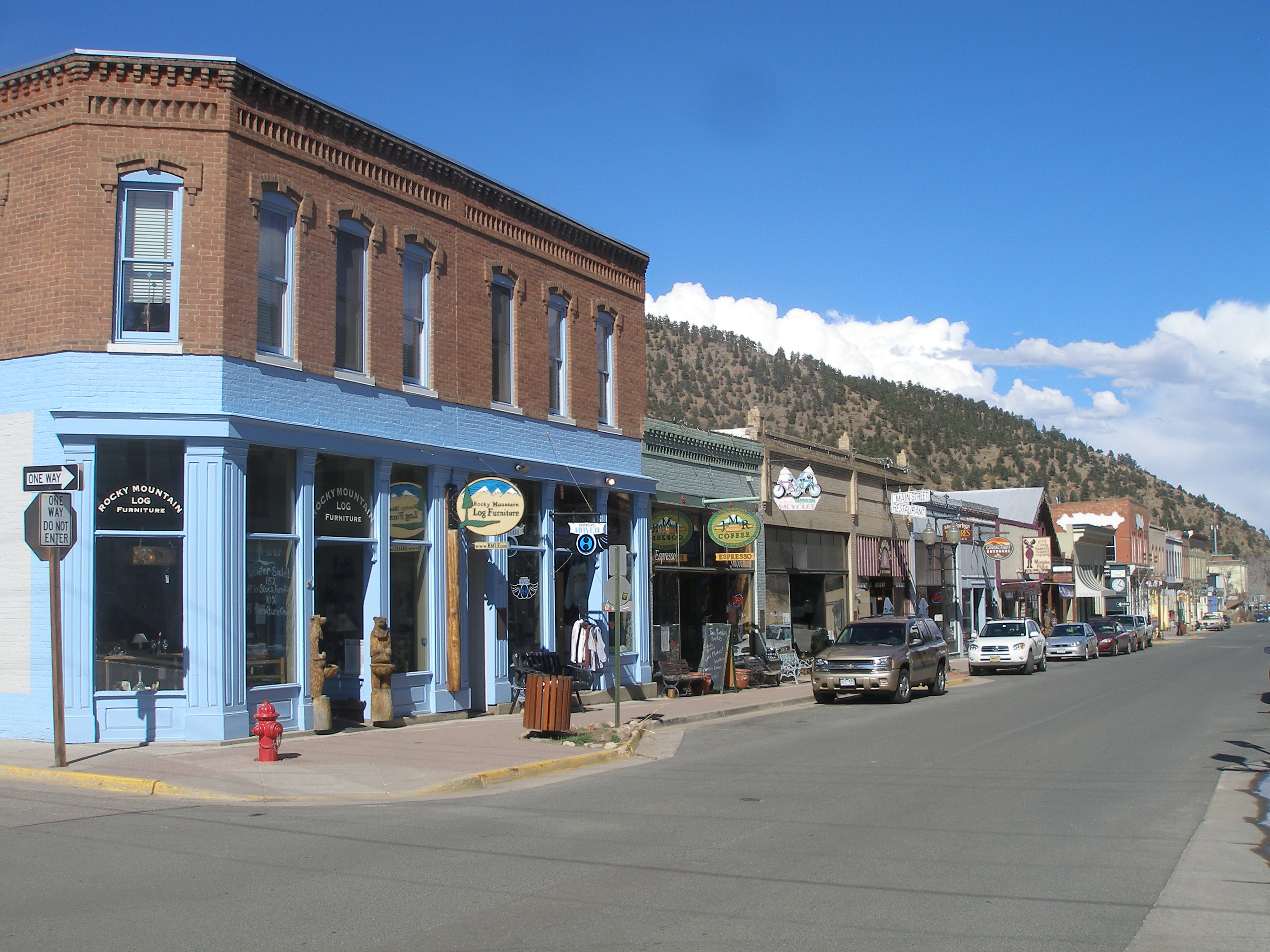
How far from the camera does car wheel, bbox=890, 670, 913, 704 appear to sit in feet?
76.4

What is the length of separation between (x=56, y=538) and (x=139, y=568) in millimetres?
2256

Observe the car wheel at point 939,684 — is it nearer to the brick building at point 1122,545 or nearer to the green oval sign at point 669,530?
the green oval sign at point 669,530

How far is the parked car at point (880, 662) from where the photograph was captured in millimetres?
23000

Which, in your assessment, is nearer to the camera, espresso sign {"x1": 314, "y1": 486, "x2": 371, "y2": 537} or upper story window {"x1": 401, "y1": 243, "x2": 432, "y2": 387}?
espresso sign {"x1": 314, "y1": 486, "x2": 371, "y2": 537}

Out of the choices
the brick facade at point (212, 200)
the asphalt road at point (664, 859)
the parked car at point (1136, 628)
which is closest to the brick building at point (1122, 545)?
the parked car at point (1136, 628)

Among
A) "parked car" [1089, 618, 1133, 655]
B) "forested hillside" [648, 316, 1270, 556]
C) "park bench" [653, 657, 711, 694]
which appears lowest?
"parked car" [1089, 618, 1133, 655]

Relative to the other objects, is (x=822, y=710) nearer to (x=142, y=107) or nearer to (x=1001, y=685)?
(x=1001, y=685)

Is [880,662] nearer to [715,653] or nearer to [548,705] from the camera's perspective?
[715,653]

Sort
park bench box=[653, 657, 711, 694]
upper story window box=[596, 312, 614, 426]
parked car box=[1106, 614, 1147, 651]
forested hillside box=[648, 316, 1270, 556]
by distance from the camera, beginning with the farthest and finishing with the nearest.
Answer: forested hillside box=[648, 316, 1270, 556] < parked car box=[1106, 614, 1147, 651] < park bench box=[653, 657, 711, 694] < upper story window box=[596, 312, 614, 426]

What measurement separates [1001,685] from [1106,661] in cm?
Result: 1471

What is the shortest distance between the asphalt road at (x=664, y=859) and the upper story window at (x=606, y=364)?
33.4ft

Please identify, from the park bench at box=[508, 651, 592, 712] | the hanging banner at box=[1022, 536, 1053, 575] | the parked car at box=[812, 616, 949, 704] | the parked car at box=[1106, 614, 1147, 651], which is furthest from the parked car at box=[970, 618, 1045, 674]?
the hanging banner at box=[1022, 536, 1053, 575]

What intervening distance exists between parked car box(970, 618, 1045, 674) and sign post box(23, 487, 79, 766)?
27058 millimetres

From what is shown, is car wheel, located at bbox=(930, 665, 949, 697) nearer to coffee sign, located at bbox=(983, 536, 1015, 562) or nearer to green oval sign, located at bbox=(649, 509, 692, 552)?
green oval sign, located at bbox=(649, 509, 692, 552)
